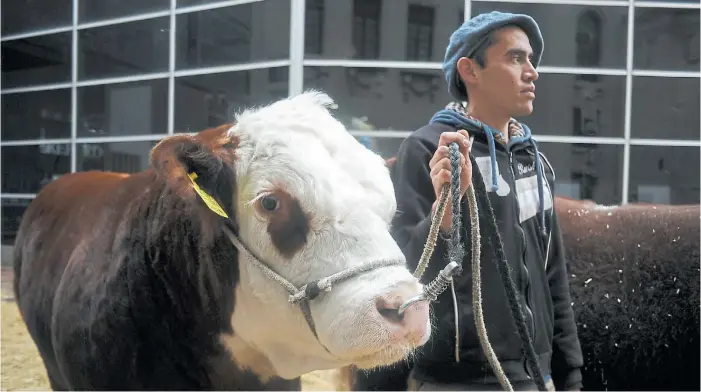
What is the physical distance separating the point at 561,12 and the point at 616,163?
0.66m

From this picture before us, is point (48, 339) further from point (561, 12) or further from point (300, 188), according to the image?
point (561, 12)

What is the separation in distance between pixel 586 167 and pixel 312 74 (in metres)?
1.18

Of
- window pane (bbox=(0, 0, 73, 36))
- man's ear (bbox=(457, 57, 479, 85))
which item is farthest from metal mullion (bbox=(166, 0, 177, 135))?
man's ear (bbox=(457, 57, 479, 85))

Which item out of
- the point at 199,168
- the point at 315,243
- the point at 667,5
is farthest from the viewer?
the point at 667,5

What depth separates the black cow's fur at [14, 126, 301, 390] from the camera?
136cm

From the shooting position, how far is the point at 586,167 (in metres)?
2.19

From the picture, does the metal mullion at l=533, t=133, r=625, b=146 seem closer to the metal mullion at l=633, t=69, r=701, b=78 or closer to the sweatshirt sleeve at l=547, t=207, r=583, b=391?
the metal mullion at l=633, t=69, r=701, b=78

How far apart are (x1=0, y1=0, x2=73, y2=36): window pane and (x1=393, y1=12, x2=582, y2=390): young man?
5.00 ft

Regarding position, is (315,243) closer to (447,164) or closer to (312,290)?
(312,290)

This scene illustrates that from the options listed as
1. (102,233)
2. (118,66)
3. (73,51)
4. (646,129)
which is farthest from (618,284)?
(73,51)

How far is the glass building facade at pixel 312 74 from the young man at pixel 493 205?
0.52m

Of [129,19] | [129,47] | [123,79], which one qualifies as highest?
[129,19]

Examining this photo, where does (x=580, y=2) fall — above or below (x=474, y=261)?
above

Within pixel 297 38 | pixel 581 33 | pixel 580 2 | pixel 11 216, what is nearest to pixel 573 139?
pixel 581 33
